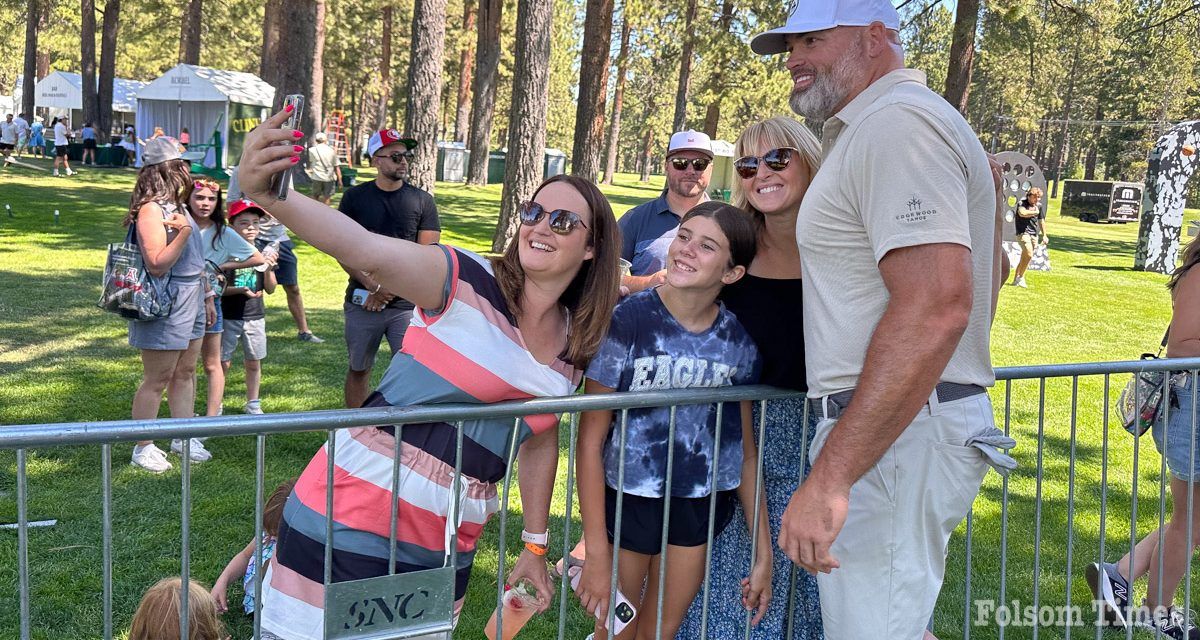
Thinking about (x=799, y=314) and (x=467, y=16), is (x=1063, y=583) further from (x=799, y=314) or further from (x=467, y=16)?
(x=467, y=16)

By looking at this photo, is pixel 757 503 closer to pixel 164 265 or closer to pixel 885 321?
pixel 885 321

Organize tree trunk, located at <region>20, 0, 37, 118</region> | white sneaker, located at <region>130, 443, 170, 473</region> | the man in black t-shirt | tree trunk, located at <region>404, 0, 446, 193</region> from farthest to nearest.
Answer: tree trunk, located at <region>20, 0, 37, 118</region>
tree trunk, located at <region>404, 0, 446, 193</region>
the man in black t-shirt
white sneaker, located at <region>130, 443, 170, 473</region>

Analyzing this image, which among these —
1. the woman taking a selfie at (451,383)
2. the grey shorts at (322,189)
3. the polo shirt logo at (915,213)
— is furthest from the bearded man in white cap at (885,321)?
the grey shorts at (322,189)

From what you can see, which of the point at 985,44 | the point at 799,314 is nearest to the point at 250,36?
the point at 985,44

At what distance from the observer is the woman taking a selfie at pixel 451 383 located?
246 cm

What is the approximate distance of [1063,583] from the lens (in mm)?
5125

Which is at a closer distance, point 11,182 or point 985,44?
point 985,44

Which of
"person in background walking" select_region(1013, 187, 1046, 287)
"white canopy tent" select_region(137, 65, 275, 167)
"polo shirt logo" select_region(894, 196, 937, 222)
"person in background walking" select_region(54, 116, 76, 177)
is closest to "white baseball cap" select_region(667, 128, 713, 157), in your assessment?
"polo shirt logo" select_region(894, 196, 937, 222)

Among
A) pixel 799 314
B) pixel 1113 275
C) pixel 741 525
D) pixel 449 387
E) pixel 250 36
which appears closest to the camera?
pixel 449 387

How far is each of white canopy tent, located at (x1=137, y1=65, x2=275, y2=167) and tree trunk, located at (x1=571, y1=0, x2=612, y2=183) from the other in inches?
740

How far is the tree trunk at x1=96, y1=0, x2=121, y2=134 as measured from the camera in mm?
31688

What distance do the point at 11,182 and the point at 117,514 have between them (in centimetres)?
2307

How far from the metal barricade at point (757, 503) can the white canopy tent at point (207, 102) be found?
26.7 meters

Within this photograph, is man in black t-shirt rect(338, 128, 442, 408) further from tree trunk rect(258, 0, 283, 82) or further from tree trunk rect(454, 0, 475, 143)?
tree trunk rect(454, 0, 475, 143)
